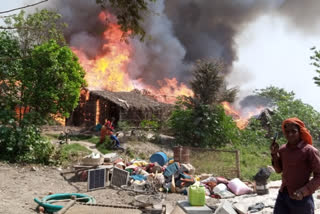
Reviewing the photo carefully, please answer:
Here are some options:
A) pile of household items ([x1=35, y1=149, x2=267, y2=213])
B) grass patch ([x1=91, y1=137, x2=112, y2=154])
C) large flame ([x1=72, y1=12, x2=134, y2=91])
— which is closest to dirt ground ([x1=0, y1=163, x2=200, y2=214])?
pile of household items ([x1=35, y1=149, x2=267, y2=213])

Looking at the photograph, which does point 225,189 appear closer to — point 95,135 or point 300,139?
point 300,139

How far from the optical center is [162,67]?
3588cm

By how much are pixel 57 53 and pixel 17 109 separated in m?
2.58

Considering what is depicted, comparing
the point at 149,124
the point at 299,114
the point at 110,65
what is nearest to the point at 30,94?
the point at 149,124

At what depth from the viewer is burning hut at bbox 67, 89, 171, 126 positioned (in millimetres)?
21484

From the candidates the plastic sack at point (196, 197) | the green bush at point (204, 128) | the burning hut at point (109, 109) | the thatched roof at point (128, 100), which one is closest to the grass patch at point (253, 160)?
the green bush at point (204, 128)

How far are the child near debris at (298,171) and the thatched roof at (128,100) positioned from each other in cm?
1754

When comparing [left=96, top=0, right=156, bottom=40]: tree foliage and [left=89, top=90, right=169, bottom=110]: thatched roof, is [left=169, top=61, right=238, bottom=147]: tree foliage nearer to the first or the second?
[left=89, top=90, right=169, bottom=110]: thatched roof

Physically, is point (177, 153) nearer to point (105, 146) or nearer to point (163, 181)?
point (163, 181)

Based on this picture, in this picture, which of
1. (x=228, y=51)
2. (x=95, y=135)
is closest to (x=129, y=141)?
(x=95, y=135)

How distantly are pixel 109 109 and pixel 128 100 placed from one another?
7.79 feet

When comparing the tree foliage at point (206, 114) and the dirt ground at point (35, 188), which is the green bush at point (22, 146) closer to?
the dirt ground at point (35, 188)

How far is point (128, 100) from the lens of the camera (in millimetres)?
21828

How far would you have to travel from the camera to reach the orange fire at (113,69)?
30094 millimetres
